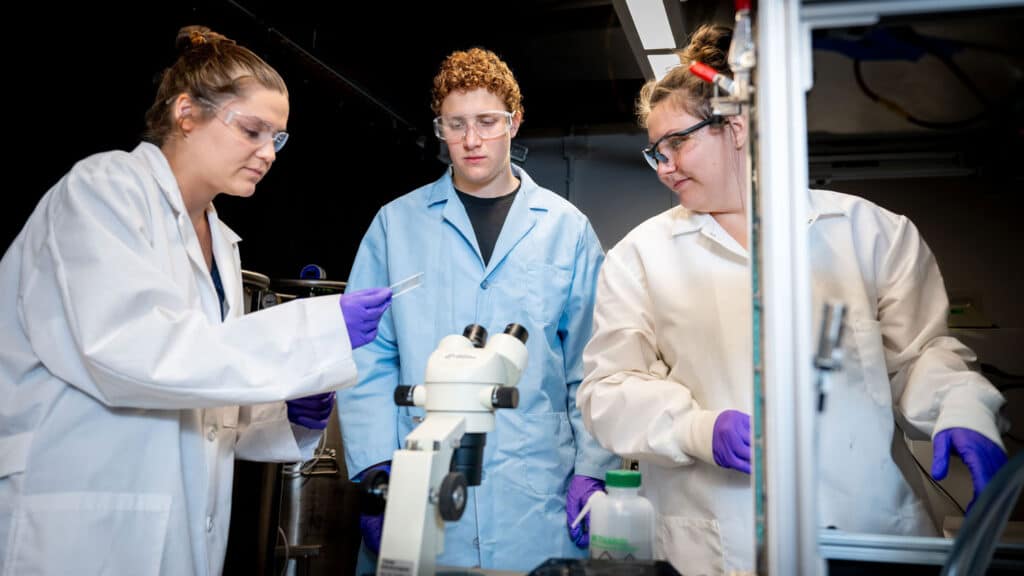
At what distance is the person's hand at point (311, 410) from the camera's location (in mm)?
1678

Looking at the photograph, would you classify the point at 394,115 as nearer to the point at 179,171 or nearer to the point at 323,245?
the point at 323,245

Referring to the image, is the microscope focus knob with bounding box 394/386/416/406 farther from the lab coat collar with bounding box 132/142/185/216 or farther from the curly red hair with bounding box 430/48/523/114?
the curly red hair with bounding box 430/48/523/114

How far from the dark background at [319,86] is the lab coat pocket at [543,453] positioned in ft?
4.51

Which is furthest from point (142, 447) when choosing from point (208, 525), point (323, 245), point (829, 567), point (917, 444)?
point (323, 245)

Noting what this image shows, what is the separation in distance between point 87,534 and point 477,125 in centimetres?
120

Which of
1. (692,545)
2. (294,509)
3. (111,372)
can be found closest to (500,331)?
(692,545)

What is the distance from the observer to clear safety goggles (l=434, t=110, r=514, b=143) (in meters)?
1.91

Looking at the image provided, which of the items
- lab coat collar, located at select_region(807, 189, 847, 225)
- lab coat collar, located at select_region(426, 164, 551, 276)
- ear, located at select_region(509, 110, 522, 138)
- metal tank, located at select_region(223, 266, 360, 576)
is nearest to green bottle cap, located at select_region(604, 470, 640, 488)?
lab coat collar, located at select_region(807, 189, 847, 225)

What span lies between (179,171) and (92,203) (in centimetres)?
25

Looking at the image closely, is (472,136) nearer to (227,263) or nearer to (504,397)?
(227,263)

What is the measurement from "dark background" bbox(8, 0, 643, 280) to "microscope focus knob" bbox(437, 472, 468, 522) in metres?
1.59

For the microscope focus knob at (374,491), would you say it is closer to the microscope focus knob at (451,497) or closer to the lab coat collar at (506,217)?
the microscope focus knob at (451,497)

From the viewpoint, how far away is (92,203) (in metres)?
1.32

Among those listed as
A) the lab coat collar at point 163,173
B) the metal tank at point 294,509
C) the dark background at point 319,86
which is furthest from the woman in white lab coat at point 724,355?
the dark background at point 319,86
